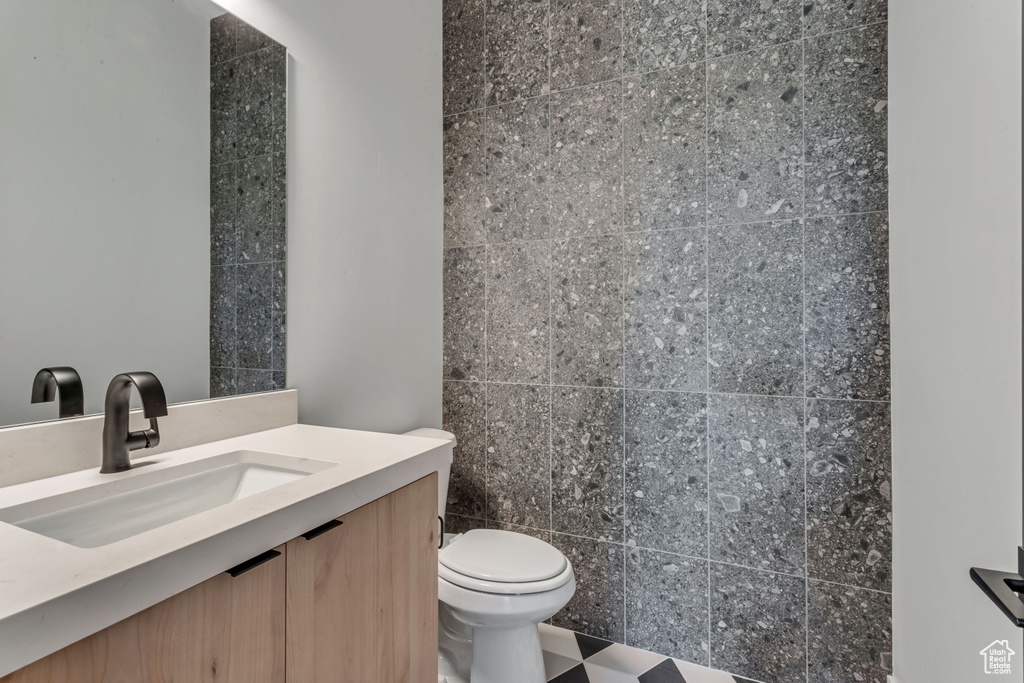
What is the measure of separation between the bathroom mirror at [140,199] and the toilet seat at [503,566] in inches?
29.8

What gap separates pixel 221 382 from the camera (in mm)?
1271

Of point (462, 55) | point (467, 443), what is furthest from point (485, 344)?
point (462, 55)

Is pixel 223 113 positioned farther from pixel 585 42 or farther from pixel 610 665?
pixel 610 665

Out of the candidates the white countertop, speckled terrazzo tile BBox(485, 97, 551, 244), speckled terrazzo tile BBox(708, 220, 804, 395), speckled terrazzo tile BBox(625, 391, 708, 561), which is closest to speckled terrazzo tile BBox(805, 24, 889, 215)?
speckled terrazzo tile BBox(708, 220, 804, 395)

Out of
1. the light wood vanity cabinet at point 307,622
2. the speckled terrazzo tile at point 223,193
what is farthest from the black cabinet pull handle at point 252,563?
the speckled terrazzo tile at point 223,193

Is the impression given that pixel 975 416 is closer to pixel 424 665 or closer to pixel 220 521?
pixel 424 665

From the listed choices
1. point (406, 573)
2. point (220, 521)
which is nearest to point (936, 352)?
point (406, 573)

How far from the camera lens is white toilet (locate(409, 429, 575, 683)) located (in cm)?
139

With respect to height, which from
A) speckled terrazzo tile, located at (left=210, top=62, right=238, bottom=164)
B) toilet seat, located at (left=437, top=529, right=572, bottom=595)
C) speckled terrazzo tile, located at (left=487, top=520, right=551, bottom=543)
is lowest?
speckled terrazzo tile, located at (left=487, top=520, right=551, bottom=543)

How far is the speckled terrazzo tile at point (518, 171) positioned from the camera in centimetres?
195

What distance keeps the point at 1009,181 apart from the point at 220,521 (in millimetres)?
1313

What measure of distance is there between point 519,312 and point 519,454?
1.86 feet

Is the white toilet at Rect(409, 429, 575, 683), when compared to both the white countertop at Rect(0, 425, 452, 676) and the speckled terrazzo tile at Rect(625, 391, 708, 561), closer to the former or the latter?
the speckled terrazzo tile at Rect(625, 391, 708, 561)

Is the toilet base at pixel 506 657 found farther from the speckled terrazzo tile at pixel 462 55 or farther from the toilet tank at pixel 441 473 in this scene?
the speckled terrazzo tile at pixel 462 55
